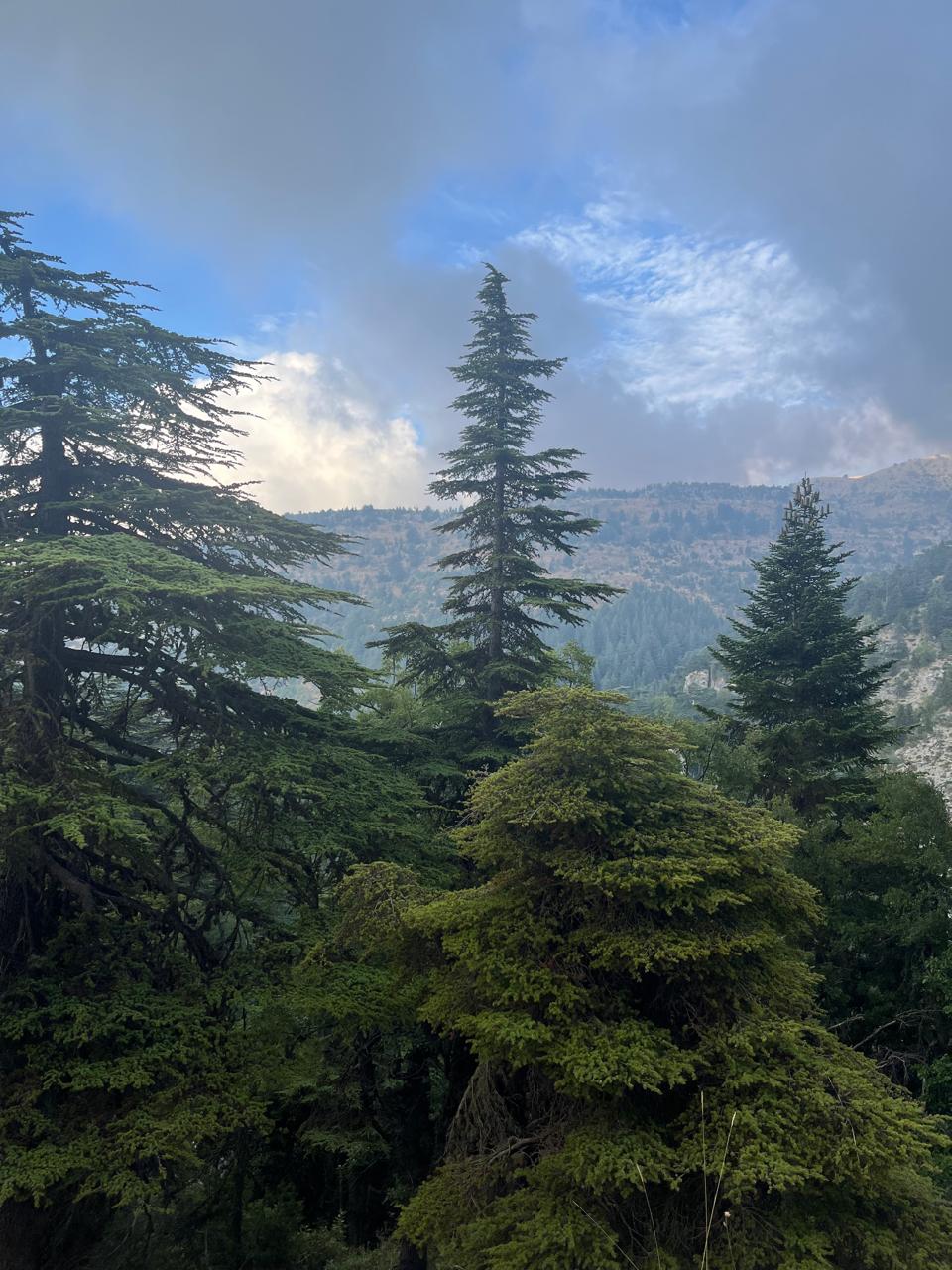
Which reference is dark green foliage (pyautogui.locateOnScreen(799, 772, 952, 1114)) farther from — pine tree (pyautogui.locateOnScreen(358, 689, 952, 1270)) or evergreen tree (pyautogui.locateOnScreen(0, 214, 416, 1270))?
evergreen tree (pyautogui.locateOnScreen(0, 214, 416, 1270))

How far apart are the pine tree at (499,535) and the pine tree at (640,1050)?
7846mm

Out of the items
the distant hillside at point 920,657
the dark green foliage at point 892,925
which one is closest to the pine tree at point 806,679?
the dark green foliage at point 892,925

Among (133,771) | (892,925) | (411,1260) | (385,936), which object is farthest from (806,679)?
(133,771)

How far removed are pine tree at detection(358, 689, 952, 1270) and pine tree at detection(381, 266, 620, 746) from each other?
7.85 m

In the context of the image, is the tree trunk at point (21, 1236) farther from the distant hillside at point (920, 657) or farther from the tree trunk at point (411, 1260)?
the distant hillside at point (920, 657)

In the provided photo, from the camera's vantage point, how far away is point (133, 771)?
1019 centimetres

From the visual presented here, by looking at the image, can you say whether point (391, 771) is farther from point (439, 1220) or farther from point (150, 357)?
point (150, 357)

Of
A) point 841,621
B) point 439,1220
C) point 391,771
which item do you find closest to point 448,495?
point 391,771

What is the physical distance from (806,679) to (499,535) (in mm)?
10057

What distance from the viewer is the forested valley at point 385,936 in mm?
6441

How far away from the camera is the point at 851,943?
13984 mm

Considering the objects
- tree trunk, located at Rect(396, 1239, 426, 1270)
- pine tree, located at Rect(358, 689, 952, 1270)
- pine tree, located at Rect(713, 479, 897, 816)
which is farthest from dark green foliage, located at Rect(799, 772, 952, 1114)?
tree trunk, located at Rect(396, 1239, 426, 1270)

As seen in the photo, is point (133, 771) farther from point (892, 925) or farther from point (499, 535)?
point (892, 925)

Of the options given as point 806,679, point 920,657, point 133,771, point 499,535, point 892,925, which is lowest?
point 892,925
